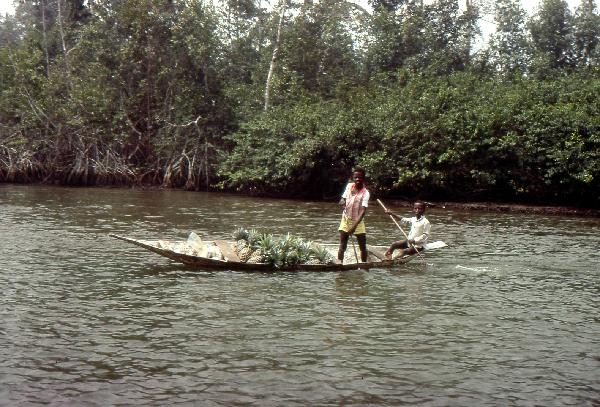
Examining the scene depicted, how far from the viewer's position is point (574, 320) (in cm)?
758

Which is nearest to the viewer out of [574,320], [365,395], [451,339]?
[365,395]

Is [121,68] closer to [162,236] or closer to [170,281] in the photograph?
[162,236]

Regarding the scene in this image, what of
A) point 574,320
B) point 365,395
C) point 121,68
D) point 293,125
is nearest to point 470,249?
point 574,320

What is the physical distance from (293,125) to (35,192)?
11330mm

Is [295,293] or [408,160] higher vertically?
[408,160]

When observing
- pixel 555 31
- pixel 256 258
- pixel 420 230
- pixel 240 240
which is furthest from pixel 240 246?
pixel 555 31

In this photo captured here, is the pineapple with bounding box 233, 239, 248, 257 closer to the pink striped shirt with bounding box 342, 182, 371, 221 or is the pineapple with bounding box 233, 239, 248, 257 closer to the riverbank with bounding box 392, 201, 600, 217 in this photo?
the pink striped shirt with bounding box 342, 182, 371, 221

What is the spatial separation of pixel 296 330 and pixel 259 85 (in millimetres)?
27412

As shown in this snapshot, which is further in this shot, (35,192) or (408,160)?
(35,192)

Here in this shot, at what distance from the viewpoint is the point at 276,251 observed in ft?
33.2

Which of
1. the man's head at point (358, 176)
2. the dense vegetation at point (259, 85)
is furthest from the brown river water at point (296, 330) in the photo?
the dense vegetation at point (259, 85)

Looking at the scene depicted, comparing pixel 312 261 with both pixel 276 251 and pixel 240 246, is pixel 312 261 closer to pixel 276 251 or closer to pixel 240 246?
pixel 276 251

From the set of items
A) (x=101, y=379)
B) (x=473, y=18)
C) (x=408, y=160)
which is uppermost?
(x=473, y=18)

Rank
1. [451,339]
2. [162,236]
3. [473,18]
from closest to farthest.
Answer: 1. [451,339]
2. [162,236]
3. [473,18]
